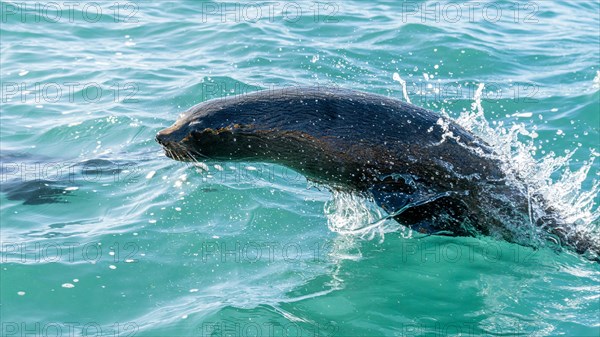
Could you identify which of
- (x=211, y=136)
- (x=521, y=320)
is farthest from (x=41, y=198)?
(x=521, y=320)

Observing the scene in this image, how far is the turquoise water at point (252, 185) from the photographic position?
22.9ft

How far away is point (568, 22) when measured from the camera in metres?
16.3

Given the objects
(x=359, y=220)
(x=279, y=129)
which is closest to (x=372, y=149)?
(x=279, y=129)

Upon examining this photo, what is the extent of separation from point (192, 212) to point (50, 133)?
3477mm

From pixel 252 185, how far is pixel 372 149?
9.62 feet

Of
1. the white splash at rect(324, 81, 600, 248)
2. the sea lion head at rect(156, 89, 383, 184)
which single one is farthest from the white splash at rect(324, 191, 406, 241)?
the sea lion head at rect(156, 89, 383, 184)

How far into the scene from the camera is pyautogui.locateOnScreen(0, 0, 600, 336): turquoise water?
698 cm

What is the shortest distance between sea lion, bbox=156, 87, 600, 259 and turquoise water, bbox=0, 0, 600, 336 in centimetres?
41

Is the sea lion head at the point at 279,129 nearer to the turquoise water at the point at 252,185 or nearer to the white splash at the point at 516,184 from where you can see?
the white splash at the point at 516,184

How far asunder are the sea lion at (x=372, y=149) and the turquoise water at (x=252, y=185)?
0.41 m

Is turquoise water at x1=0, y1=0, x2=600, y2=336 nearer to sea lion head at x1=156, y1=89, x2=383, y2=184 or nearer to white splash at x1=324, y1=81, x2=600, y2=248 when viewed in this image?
white splash at x1=324, y1=81, x2=600, y2=248

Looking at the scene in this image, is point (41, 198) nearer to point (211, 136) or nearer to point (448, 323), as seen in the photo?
point (211, 136)

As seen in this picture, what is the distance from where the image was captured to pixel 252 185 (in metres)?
9.43

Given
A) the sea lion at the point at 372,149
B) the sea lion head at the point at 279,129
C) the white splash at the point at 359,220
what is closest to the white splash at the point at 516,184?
the white splash at the point at 359,220
